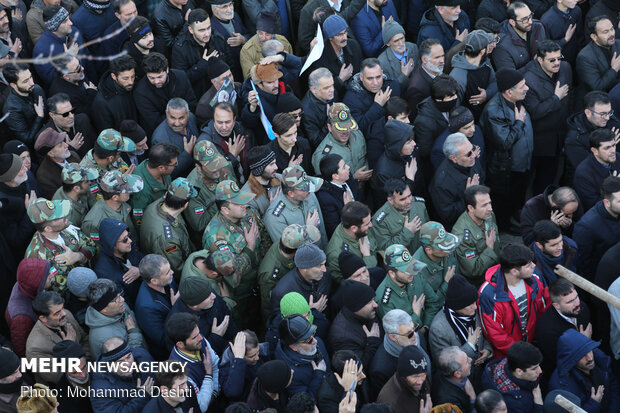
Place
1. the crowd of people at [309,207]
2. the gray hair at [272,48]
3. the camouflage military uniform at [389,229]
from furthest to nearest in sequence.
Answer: the gray hair at [272,48] → the camouflage military uniform at [389,229] → the crowd of people at [309,207]

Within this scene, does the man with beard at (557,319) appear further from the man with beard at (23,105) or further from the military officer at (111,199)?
the man with beard at (23,105)

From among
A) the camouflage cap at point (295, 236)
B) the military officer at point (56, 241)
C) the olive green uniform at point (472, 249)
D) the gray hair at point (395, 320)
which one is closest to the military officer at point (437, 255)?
the olive green uniform at point (472, 249)

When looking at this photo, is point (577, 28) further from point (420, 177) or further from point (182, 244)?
point (182, 244)

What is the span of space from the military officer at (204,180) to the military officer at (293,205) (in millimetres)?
632

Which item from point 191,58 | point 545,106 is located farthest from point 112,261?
point 545,106

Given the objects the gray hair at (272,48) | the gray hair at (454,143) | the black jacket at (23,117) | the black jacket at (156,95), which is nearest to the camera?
the gray hair at (454,143)

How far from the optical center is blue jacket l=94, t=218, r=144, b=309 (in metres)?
7.69

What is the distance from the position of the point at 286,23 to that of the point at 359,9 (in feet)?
3.70

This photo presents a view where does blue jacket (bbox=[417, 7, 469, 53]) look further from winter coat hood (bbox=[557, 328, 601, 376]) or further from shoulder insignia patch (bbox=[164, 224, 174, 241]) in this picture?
winter coat hood (bbox=[557, 328, 601, 376])

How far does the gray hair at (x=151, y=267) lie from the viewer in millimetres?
7375

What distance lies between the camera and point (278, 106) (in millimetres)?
9438

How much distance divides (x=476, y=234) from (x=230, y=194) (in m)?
2.39

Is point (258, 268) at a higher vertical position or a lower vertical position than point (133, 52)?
lower

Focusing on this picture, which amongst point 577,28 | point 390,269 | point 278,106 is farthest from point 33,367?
point 577,28
